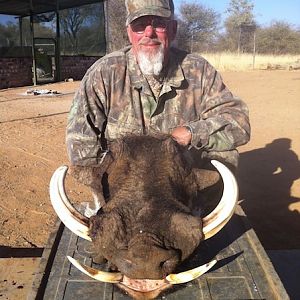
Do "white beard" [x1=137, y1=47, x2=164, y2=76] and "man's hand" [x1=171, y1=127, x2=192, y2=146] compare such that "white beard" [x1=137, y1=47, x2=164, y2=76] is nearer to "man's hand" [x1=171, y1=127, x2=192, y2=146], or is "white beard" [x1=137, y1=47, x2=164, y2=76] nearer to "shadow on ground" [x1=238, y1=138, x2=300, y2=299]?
"man's hand" [x1=171, y1=127, x2=192, y2=146]

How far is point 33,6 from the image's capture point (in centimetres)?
1895

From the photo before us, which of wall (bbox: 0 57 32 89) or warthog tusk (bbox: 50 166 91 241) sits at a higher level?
warthog tusk (bbox: 50 166 91 241)

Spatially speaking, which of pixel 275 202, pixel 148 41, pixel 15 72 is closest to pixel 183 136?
pixel 148 41

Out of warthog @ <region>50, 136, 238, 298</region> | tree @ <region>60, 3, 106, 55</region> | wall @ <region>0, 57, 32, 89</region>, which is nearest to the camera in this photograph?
warthog @ <region>50, 136, 238, 298</region>

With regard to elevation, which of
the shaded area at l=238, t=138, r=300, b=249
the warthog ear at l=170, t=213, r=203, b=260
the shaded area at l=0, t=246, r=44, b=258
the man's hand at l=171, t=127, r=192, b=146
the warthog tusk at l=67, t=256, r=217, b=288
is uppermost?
the man's hand at l=171, t=127, r=192, b=146

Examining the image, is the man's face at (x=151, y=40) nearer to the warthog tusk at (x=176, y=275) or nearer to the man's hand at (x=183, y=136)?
the man's hand at (x=183, y=136)

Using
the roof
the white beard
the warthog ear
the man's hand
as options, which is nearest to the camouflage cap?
the white beard

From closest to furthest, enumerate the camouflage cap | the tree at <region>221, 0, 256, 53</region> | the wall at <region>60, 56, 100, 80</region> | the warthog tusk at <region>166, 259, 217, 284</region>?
the warthog tusk at <region>166, 259, 217, 284</region> < the camouflage cap < the wall at <region>60, 56, 100, 80</region> < the tree at <region>221, 0, 256, 53</region>

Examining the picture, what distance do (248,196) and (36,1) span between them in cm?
1528

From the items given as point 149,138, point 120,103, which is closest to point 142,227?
point 149,138

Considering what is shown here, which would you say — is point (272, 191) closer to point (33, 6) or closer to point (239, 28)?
point (33, 6)

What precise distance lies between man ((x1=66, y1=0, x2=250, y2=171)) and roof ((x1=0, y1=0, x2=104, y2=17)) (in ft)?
49.2

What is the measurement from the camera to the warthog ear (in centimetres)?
218

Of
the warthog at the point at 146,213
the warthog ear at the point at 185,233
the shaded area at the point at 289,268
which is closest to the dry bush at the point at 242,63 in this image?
the shaded area at the point at 289,268
